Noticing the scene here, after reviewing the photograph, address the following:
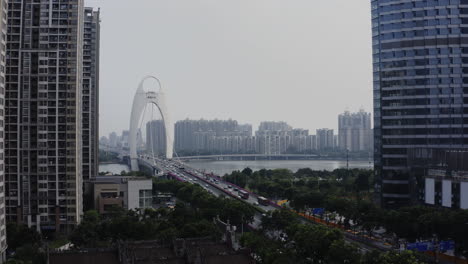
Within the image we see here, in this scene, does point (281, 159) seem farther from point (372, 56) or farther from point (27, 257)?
point (27, 257)

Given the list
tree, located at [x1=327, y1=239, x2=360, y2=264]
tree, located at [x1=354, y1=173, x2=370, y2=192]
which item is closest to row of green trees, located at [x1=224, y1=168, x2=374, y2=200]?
tree, located at [x1=354, y1=173, x2=370, y2=192]

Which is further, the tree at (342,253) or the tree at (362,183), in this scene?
the tree at (362,183)

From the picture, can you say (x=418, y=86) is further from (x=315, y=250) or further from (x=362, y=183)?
(x=315, y=250)

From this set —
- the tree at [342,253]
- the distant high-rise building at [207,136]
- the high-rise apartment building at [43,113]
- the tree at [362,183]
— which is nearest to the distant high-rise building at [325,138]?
the distant high-rise building at [207,136]

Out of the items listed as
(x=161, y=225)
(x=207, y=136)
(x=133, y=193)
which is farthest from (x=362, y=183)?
(x=207, y=136)

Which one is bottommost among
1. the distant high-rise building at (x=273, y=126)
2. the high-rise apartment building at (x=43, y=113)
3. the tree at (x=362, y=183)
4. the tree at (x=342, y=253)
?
the tree at (x=342, y=253)

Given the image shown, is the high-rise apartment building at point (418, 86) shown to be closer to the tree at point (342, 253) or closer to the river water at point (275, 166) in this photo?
the tree at point (342, 253)
